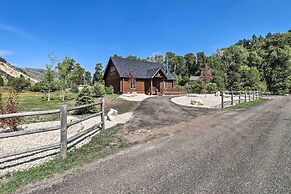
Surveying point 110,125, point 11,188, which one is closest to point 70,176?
point 11,188

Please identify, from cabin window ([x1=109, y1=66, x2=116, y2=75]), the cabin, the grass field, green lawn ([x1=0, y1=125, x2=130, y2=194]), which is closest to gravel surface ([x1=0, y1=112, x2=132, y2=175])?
green lawn ([x1=0, y1=125, x2=130, y2=194])

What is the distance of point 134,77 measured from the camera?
114ft

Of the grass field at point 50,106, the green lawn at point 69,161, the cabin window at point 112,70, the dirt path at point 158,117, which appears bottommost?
the green lawn at point 69,161

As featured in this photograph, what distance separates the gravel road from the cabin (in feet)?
92.3

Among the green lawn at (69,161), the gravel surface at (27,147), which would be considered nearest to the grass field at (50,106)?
the gravel surface at (27,147)

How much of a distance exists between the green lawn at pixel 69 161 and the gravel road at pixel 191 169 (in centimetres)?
35

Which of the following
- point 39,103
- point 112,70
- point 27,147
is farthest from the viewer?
point 112,70

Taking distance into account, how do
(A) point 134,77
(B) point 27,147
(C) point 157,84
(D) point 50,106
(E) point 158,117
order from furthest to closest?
(C) point 157,84, (A) point 134,77, (D) point 50,106, (E) point 158,117, (B) point 27,147

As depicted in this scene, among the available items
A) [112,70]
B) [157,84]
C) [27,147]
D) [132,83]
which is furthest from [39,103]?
[157,84]

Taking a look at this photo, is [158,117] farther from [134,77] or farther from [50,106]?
[134,77]

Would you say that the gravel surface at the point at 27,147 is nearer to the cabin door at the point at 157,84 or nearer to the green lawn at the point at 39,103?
the green lawn at the point at 39,103

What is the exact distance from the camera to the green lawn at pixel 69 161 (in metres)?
4.00

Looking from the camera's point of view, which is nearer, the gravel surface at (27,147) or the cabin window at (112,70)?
the gravel surface at (27,147)

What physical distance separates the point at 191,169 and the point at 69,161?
289 centimetres
